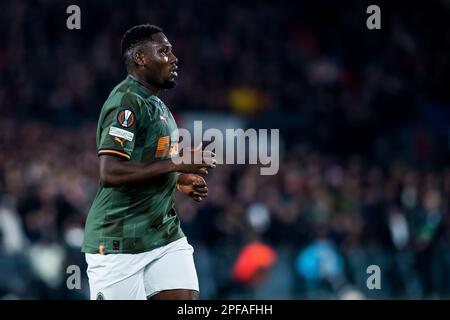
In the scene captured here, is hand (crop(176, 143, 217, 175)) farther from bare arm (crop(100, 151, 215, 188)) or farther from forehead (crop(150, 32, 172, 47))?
forehead (crop(150, 32, 172, 47))

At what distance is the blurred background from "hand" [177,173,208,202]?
227 inches

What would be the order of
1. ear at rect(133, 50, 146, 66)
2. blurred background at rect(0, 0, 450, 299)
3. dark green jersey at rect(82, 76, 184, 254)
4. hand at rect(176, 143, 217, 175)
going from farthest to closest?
blurred background at rect(0, 0, 450, 299) < ear at rect(133, 50, 146, 66) < dark green jersey at rect(82, 76, 184, 254) < hand at rect(176, 143, 217, 175)

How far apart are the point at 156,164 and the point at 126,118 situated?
1.12ft

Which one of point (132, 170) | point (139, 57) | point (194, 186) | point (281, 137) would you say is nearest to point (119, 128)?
point (132, 170)

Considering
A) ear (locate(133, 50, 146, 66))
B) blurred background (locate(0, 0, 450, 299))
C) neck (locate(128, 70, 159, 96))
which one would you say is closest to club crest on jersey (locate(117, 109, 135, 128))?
neck (locate(128, 70, 159, 96))

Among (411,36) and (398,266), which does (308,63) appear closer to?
(411,36)

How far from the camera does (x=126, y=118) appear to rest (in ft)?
18.7

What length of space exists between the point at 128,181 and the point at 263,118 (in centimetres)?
1223

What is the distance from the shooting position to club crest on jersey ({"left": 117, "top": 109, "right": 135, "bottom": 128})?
5680mm

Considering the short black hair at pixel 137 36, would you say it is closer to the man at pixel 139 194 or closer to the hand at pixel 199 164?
the man at pixel 139 194

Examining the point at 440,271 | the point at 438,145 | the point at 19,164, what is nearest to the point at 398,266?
the point at 440,271

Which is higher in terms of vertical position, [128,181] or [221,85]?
[221,85]

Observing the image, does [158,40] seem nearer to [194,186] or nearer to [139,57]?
[139,57]

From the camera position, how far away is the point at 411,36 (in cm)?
2042
